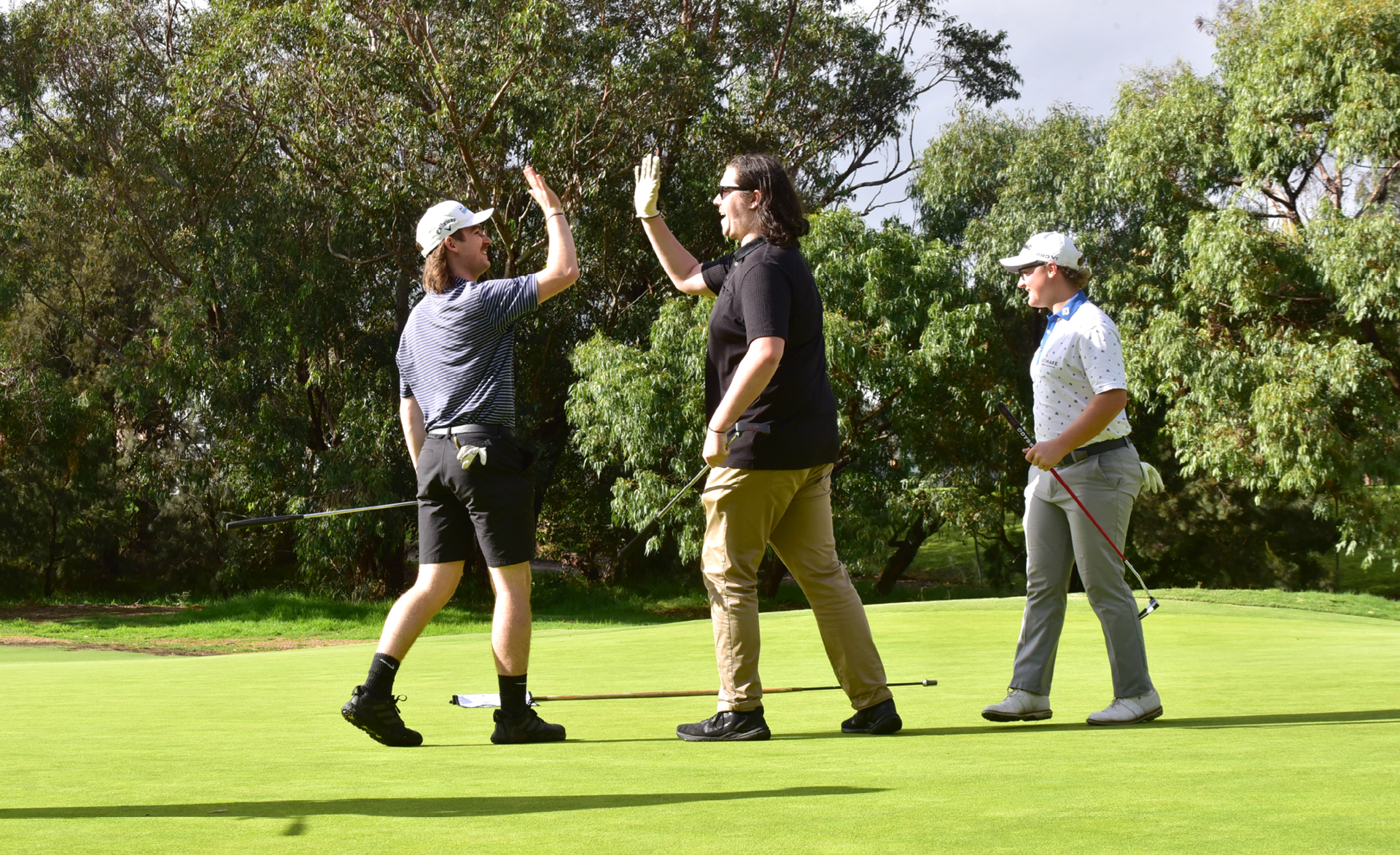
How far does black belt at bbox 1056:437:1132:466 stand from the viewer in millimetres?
4887

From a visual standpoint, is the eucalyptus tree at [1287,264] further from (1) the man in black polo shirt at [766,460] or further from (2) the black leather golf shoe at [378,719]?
(2) the black leather golf shoe at [378,719]

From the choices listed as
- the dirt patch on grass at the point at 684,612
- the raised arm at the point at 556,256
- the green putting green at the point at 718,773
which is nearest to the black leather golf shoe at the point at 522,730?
the green putting green at the point at 718,773

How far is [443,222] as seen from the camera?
15.5ft

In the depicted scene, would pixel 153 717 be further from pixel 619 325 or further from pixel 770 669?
pixel 619 325

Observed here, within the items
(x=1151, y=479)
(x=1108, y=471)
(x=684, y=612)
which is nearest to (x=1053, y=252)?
(x=1108, y=471)

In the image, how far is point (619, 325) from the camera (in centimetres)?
2612

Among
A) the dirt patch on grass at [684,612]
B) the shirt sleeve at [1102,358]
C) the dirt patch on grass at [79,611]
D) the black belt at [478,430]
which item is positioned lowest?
the dirt patch on grass at [79,611]

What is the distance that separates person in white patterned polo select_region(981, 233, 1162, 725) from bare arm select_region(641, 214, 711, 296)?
1277 mm

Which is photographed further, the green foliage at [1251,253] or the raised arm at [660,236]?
the green foliage at [1251,253]

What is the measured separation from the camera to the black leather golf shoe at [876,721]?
4320 millimetres

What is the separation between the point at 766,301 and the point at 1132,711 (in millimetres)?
1976

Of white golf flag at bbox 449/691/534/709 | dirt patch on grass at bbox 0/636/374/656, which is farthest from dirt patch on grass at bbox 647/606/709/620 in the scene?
white golf flag at bbox 449/691/534/709

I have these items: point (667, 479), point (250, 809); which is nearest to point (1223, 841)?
point (250, 809)

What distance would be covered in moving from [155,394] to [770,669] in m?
20.3
